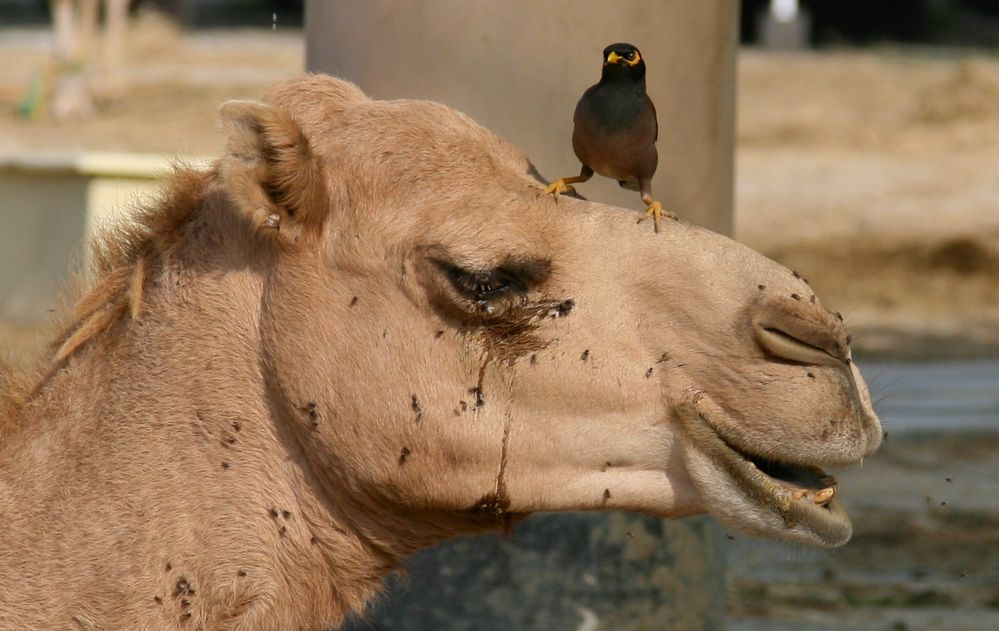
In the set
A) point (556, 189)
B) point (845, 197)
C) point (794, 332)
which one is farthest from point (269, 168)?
point (845, 197)

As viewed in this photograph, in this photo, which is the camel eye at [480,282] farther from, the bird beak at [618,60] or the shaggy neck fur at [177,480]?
the bird beak at [618,60]

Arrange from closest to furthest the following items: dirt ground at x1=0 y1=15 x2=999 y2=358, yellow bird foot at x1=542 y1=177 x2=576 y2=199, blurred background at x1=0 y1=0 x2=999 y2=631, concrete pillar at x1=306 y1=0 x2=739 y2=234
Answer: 1. yellow bird foot at x1=542 y1=177 x2=576 y2=199
2. concrete pillar at x1=306 y1=0 x2=739 y2=234
3. blurred background at x1=0 y1=0 x2=999 y2=631
4. dirt ground at x1=0 y1=15 x2=999 y2=358

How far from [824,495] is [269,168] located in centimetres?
134

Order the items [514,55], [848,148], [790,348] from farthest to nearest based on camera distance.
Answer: [848,148]
[514,55]
[790,348]

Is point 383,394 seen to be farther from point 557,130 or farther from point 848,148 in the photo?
point 848,148

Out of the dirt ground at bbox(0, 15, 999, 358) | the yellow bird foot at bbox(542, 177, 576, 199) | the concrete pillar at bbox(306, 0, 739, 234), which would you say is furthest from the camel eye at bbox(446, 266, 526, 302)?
the dirt ground at bbox(0, 15, 999, 358)

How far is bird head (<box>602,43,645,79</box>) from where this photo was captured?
3402 mm

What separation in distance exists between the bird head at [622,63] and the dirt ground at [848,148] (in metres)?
5.34

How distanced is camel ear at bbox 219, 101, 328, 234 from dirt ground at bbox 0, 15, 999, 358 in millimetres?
5428

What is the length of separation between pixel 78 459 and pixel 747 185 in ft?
38.8

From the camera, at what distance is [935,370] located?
9.52 metres

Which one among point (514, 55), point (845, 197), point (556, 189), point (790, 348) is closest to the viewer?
point (790, 348)

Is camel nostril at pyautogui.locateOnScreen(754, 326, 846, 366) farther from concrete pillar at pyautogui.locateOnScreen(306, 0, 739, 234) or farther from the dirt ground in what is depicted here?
the dirt ground

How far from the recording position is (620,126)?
11.3 ft
